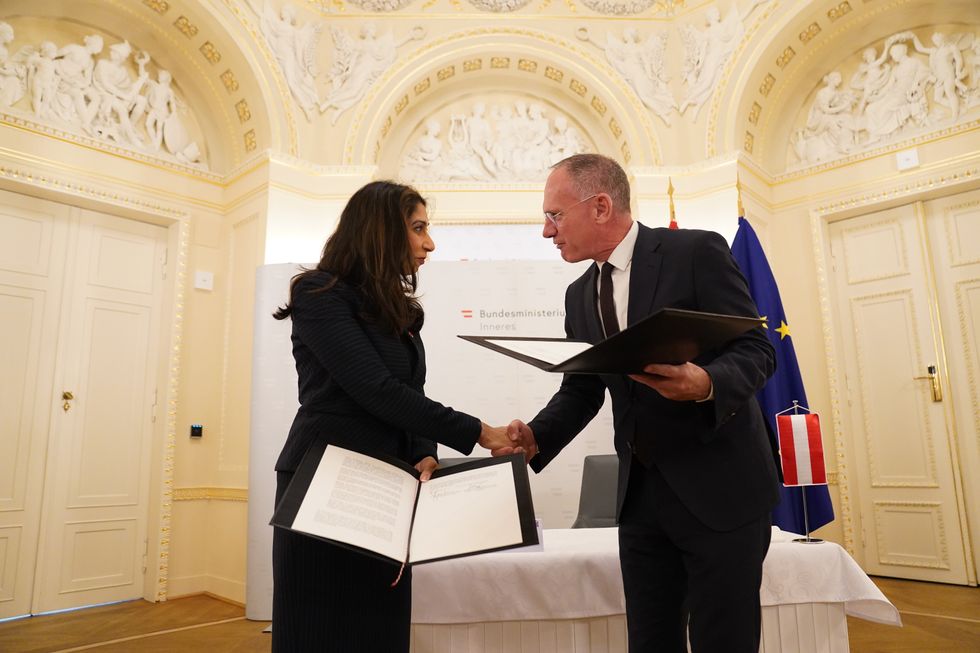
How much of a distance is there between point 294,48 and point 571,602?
5742mm

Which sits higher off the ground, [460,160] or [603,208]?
[460,160]

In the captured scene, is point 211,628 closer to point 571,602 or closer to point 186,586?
point 186,586

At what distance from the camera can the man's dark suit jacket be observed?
1.47 meters

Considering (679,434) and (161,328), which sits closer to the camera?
(679,434)

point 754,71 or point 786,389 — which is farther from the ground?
point 754,71

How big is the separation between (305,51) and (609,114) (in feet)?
9.85

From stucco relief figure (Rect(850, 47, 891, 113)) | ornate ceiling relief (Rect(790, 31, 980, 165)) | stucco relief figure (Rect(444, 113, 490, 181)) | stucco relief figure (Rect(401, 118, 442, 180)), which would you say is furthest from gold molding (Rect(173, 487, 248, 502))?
stucco relief figure (Rect(850, 47, 891, 113))

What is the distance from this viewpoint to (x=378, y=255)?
174cm

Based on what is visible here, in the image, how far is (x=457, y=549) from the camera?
53.9 inches

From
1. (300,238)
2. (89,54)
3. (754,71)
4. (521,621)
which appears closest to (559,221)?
(521,621)

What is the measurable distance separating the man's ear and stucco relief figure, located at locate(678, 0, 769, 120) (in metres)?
5.10

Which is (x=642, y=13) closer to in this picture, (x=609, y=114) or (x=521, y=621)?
(x=609, y=114)

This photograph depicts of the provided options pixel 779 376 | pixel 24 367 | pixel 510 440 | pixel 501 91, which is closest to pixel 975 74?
pixel 779 376

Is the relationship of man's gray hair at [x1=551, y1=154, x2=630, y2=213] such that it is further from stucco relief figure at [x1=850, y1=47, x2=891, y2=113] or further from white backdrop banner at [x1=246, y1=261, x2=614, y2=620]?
stucco relief figure at [x1=850, y1=47, x2=891, y2=113]
